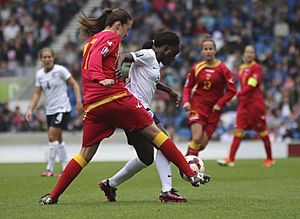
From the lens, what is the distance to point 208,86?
1459 centimetres

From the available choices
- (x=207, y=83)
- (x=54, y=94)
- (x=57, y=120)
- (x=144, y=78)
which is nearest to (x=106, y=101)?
(x=144, y=78)

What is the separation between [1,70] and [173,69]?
6287 millimetres

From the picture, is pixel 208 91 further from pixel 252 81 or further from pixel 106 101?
pixel 106 101

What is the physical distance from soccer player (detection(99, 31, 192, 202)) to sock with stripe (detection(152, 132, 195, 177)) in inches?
11.4

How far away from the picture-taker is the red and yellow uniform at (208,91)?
14453 mm

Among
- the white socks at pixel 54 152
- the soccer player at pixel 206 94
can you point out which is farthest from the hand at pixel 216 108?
the white socks at pixel 54 152

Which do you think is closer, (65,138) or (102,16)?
(102,16)

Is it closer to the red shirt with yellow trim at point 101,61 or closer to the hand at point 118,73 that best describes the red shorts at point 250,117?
the red shirt with yellow trim at point 101,61

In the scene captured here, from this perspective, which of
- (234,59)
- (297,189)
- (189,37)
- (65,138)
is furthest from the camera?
(189,37)

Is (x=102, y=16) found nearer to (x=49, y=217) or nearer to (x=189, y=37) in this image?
(x=49, y=217)

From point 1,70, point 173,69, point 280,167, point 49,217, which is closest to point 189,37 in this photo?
point 173,69

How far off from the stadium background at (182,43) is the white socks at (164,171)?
1396cm

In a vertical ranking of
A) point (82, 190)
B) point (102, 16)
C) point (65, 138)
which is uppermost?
point (102, 16)

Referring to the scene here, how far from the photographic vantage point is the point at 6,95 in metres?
28.2
